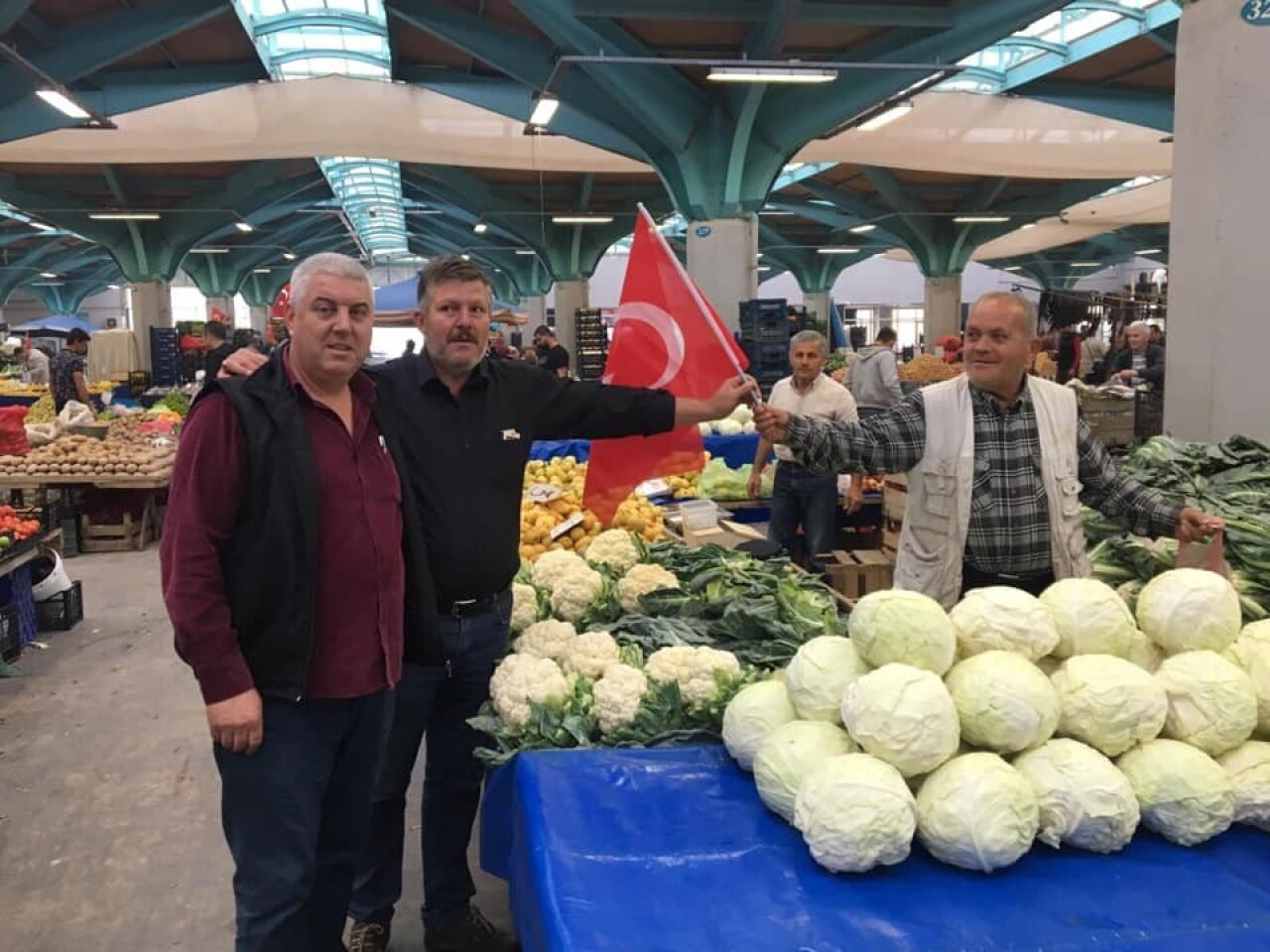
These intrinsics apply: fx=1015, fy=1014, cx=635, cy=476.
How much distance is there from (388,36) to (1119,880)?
14199mm

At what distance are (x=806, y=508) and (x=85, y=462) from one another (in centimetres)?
643

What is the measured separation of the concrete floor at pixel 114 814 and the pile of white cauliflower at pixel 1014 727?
1.81 meters

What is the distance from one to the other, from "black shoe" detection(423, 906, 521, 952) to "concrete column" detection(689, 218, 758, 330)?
448 inches

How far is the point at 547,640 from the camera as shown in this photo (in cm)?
291

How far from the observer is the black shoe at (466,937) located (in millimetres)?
2992

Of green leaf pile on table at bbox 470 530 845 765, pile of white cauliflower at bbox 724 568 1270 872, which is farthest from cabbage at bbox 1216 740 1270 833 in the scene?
green leaf pile on table at bbox 470 530 845 765

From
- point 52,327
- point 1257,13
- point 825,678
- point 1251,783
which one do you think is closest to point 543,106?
point 1257,13

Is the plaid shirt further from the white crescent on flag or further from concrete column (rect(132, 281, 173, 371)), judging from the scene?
concrete column (rect(132, 281, 173, 371))

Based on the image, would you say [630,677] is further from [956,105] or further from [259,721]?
[956,105]

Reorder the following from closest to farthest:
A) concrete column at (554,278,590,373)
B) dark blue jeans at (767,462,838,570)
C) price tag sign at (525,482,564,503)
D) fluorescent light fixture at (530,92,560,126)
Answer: price tag sign at (525,482,564,503), dark blue jeans at (767,462,838,570), fluorescent light fixture at (530,92,560,126), concrete column at (554,278,590,373)

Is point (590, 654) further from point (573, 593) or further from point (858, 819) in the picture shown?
point (858, 819)

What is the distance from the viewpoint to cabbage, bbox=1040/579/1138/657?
2029mm

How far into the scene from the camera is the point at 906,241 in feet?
87.9

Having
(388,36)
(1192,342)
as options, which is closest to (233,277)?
(388,36)
